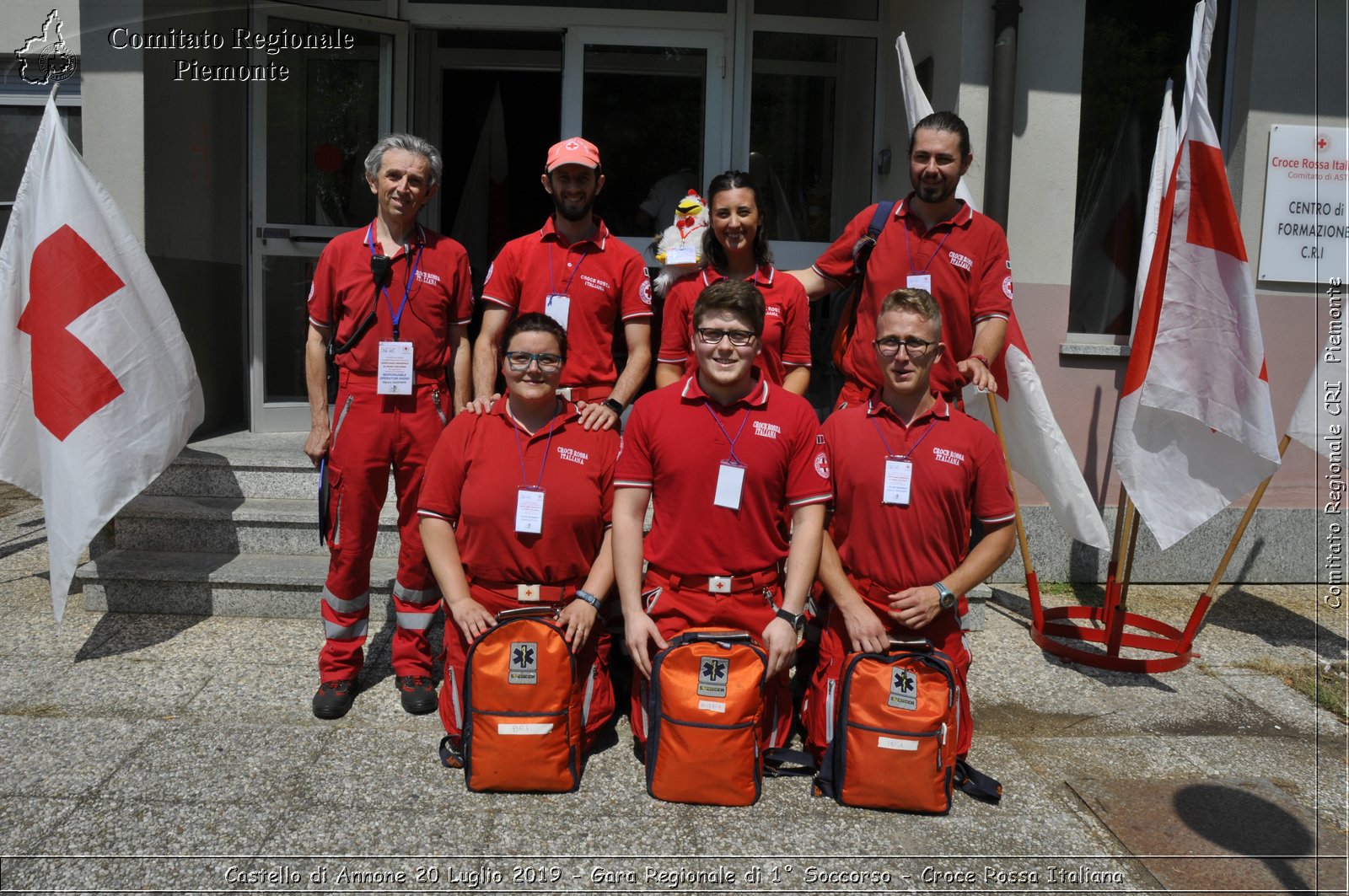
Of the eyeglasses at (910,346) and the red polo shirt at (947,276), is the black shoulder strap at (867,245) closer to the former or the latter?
the red polo shirt at (947,276)

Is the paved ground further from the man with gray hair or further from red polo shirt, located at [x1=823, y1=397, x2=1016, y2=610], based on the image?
red polo shirt, located at [x1=823, y1=397, x2=1016, y2=610]

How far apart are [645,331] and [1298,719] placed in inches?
120

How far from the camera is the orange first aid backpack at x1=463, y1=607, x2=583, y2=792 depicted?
3.20 m

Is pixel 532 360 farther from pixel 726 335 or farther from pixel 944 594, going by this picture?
pixel 944 594

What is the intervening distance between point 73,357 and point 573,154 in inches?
96.0

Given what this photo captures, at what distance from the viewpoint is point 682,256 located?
12.8ft

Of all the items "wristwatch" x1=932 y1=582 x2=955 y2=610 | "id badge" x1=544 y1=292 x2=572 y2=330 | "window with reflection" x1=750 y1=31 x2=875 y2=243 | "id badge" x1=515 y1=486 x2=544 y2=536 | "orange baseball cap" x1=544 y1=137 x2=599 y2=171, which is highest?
"window with reflection" x1=750 y1=31 x2=875 y2=243

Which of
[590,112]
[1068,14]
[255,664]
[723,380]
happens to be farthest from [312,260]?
[1068,14]

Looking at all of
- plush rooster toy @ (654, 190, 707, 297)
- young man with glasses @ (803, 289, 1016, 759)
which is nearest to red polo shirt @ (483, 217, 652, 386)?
plush rooster toy @ (654, 190, 707, 297)

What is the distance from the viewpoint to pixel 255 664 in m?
4.30

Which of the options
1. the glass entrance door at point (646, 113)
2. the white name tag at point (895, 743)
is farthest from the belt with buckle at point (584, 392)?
the glass entrance door at point (646, 113)

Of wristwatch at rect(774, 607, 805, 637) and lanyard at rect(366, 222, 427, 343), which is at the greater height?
lanyard at rect(366, 222, 427, 343)

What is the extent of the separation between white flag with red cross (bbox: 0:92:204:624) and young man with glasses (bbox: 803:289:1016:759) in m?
3.16

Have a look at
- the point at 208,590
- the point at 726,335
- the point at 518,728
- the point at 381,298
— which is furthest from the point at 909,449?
the point at 208,590
